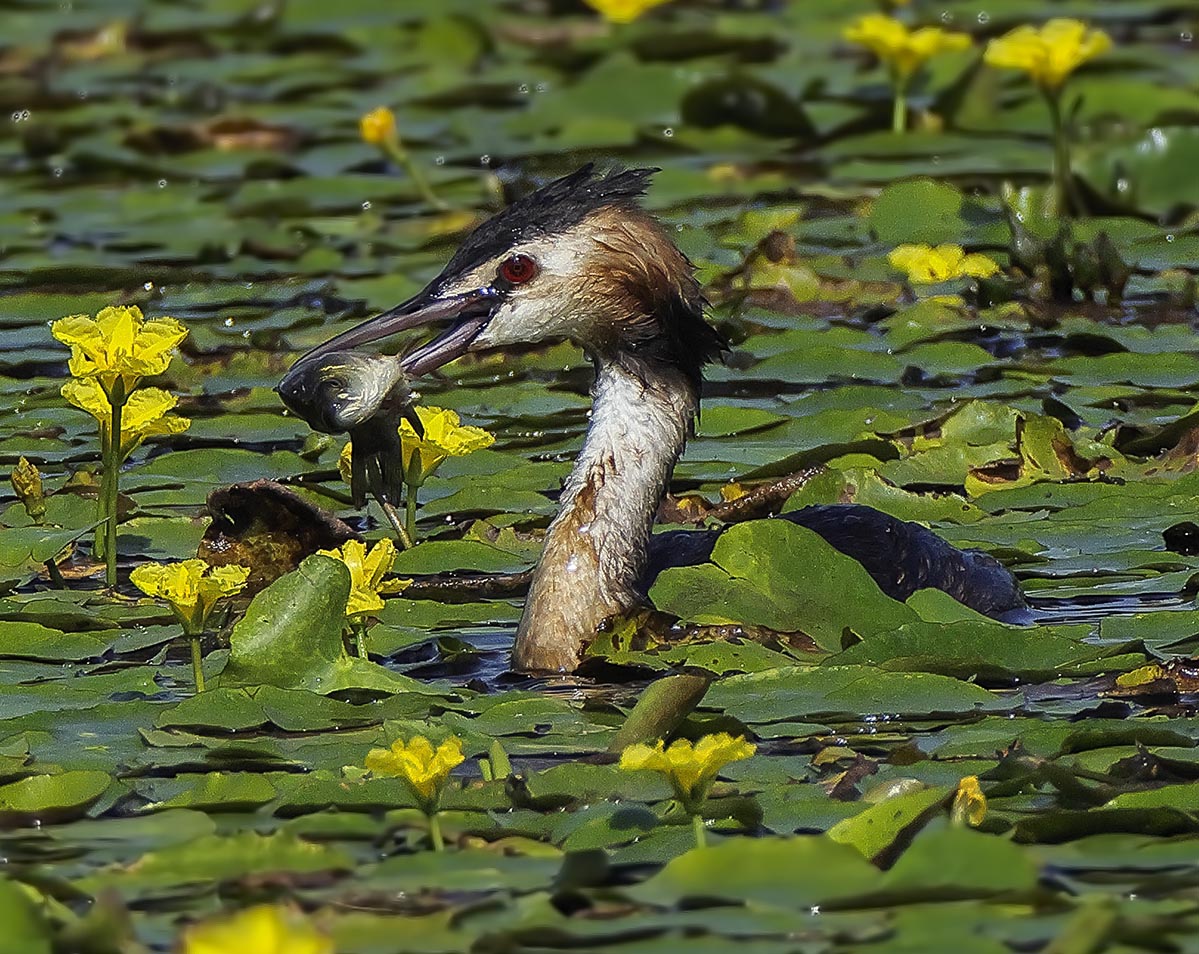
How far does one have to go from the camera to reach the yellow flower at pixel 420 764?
485 centimetres

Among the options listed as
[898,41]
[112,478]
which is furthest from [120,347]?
[898,41]

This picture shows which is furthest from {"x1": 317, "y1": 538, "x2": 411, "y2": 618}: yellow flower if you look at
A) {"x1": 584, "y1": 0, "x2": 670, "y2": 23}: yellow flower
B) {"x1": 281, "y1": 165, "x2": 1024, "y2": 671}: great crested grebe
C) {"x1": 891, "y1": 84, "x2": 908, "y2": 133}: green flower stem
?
{"x1": 584, "y1": 0, "x2": 670, "y2": 23}: yellow flower

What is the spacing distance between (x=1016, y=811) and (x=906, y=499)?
2628mm

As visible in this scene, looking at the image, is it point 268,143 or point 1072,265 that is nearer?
point 1072,265

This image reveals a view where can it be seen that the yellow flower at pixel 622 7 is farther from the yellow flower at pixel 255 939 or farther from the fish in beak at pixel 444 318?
the yellow flower at pixel 255 939

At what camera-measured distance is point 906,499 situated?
779cm

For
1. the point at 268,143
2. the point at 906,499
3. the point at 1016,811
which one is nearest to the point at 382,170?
the point at 268,143

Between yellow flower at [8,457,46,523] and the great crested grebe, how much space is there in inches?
48.6

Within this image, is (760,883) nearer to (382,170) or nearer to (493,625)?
(493,625)

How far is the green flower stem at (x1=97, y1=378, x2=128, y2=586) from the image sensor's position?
6.74 m

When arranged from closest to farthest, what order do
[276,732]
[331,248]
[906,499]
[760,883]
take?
1. [760,883]
2. [276,732]
3. [906,499]
4. [331,248]

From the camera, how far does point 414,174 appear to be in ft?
37.2

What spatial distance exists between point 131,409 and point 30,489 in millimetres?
888

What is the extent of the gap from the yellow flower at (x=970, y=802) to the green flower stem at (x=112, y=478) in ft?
8.66
